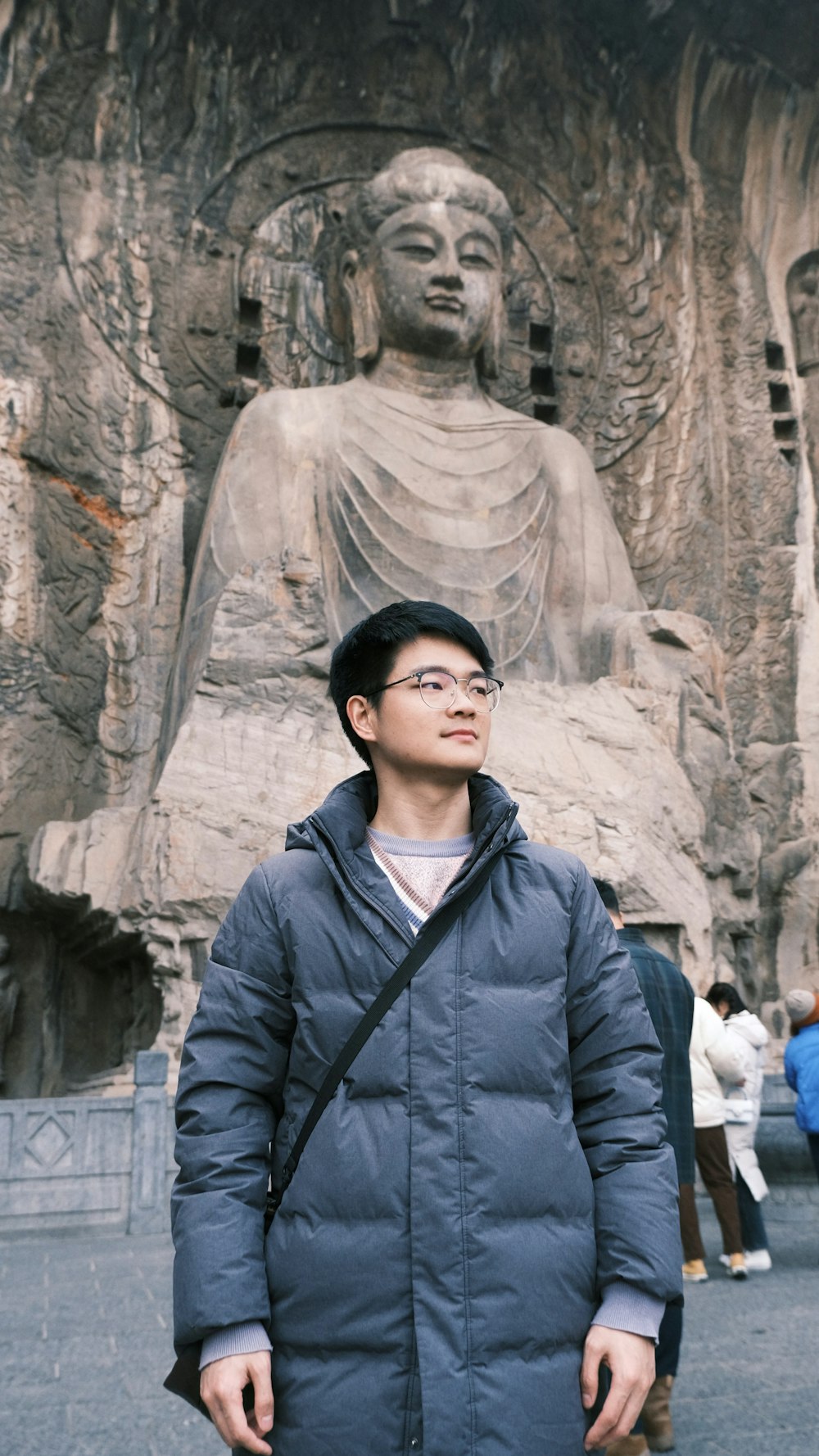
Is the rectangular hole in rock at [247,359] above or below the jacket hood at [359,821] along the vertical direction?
above

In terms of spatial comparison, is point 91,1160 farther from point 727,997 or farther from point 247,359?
point 247,359

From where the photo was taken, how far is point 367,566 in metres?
7.44

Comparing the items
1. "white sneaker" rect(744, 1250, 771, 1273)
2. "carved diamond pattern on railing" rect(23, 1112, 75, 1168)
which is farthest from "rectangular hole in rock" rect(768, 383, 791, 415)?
"carved diamond pattern on railing" rect(23, 1112, 75, 1168)

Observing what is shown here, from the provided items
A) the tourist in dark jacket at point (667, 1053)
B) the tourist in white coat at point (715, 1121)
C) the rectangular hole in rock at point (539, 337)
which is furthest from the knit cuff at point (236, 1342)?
the rectangular hole in rock at point (539, 337)

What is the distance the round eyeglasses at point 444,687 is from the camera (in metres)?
1.72

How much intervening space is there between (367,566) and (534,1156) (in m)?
6.14

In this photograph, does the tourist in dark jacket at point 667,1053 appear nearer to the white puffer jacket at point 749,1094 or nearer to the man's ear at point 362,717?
the man's ear at point 362,717

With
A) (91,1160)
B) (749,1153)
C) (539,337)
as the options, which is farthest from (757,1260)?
(539,337)

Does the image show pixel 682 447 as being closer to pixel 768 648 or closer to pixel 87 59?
pixel 768 648

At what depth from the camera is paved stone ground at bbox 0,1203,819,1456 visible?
2588 mm

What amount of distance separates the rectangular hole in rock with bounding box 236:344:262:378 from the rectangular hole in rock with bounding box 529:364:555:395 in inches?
73.7

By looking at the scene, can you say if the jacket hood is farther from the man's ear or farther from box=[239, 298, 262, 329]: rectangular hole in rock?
box=[239, 298, 262, 329]: rectangular hole in rock

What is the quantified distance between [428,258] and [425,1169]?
286 inches

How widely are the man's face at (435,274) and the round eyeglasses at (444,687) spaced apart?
6.59 m
